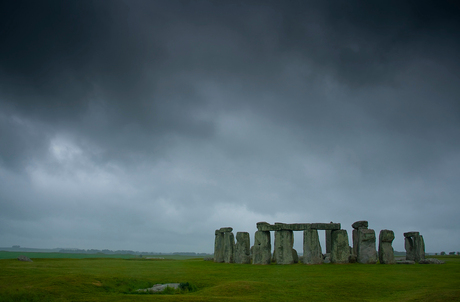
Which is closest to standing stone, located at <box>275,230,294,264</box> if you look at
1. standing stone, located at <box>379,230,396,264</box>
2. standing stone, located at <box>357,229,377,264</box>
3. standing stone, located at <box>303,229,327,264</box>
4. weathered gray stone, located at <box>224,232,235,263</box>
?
standing stone, located at <box>303,229,327,264</box>

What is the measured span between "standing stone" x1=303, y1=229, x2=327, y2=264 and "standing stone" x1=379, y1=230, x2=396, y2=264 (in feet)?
14.6

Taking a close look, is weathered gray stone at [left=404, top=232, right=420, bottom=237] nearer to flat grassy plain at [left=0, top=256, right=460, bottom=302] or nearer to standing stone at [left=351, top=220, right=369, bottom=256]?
standing stone at [left=351, top=220, right=369, bottom=256]

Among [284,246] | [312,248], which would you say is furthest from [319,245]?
[284,246]

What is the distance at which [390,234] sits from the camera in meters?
24.0

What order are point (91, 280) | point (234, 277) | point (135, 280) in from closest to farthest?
point (91, 280) < point (135, 280) < point (234, 277)

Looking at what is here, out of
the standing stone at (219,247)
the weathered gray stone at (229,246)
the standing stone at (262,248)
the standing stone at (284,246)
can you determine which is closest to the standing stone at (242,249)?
the weathered gray stone at (229,246)

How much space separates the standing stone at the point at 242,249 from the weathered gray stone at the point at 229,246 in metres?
0.64

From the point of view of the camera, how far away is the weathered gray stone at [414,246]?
25.3m

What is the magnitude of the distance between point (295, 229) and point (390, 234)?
686cm

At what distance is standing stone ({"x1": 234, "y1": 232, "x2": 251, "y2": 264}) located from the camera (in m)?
26.3

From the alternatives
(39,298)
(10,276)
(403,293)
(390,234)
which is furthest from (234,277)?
(390,234)

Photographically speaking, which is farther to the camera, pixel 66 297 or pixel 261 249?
pixel 261 249

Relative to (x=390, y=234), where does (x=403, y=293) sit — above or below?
below

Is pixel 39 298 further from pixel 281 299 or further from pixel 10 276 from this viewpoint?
pixel 281 299
